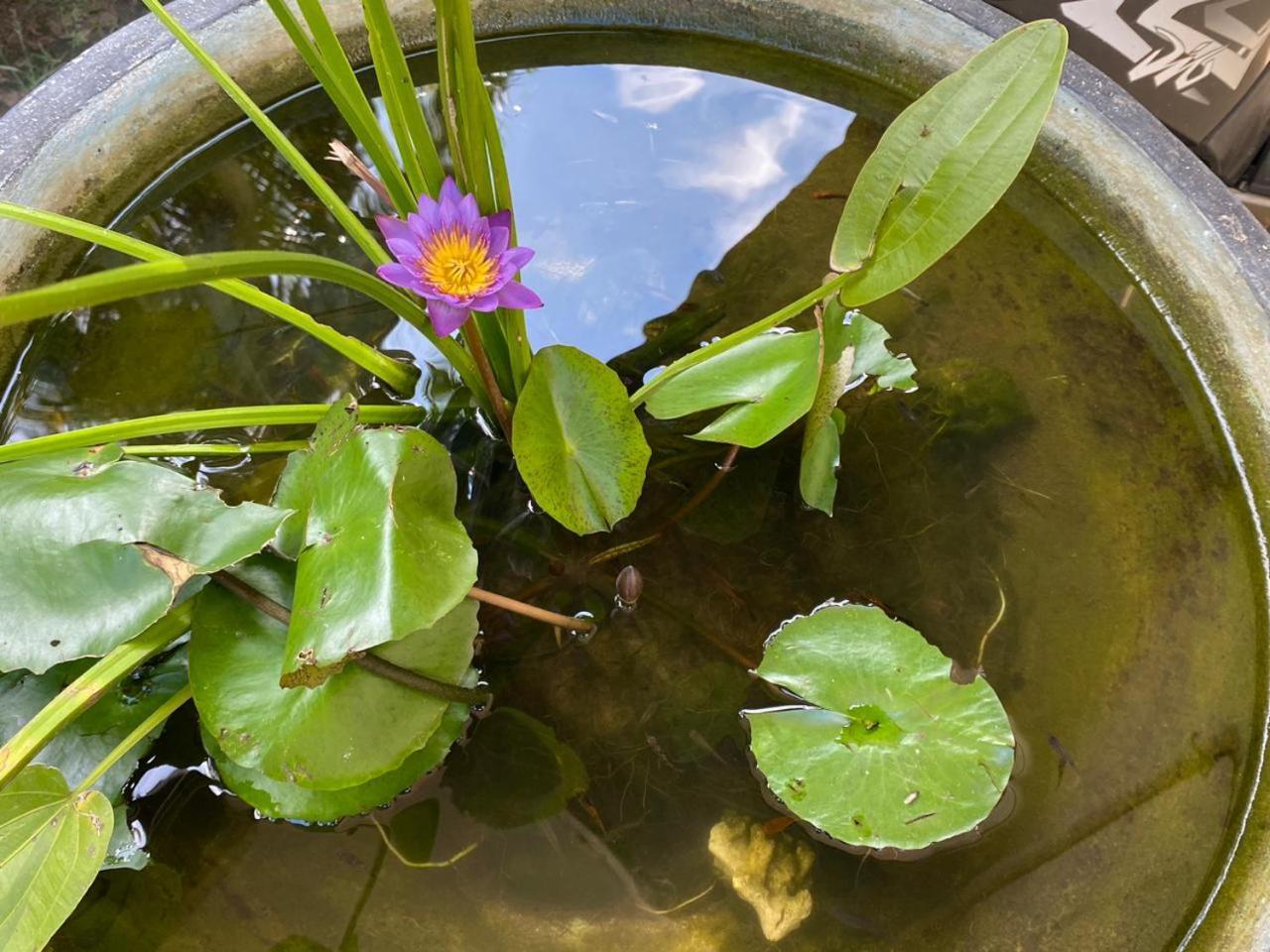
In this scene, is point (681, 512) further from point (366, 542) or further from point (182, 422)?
point (182, 422)

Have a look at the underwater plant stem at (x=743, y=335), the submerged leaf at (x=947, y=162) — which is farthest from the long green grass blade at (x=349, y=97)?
the submerged leaf at (x=947, y=162)

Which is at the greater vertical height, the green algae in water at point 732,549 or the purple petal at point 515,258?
the purple petal at point 515,258

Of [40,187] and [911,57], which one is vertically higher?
[911,57]

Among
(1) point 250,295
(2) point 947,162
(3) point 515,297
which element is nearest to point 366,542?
(3) point 515,297

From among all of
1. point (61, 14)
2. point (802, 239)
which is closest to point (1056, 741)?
point (802, 239)

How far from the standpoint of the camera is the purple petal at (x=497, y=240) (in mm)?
833

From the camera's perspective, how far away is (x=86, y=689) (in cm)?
83

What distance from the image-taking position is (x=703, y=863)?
96cm

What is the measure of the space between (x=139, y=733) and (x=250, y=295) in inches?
18.0

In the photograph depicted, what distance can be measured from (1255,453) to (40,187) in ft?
5.06

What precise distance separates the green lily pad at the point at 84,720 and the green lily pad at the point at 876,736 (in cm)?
64

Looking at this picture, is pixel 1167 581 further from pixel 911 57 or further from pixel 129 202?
pixel 129 202

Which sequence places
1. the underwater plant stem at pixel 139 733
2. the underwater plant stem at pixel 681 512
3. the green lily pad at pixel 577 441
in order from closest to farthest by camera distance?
the underwater plant stem at pixel 139 733 → the green lily pad at pixel 577 441 → the underwater plant stem at pixel 681 512

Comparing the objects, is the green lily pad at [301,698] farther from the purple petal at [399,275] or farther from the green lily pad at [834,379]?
the green lily pad at [834,379]
